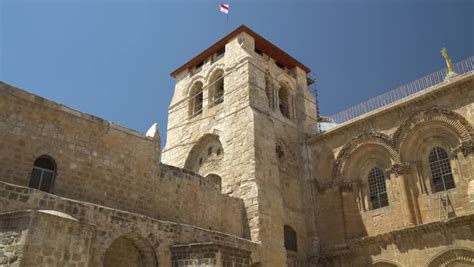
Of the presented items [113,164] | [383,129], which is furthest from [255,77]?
[113,164]

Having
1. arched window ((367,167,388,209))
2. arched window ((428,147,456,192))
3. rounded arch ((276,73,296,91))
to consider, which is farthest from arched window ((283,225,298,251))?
rounded arch ((276,73,296,91))

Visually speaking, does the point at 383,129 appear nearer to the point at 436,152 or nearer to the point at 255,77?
the point at 436,152

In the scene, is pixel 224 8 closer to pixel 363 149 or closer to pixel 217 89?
pixel 217 89

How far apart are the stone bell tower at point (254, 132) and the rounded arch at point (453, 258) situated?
4.50 metres

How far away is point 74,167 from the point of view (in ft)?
34.3

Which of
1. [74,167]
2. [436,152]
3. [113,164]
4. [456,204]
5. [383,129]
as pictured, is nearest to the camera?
[74,167]

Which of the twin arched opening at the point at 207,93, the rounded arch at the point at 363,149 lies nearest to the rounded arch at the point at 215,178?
the twin arched opening at the point at 207,93

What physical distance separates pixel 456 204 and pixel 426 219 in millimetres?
1047

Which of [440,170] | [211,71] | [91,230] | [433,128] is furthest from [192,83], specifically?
[91,230]

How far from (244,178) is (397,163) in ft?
17.7

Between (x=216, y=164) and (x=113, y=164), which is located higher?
(x=216, y=164)

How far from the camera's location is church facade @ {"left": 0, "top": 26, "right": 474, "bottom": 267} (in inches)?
368

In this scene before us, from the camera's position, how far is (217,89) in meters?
19.6

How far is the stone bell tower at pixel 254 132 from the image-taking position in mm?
14547
